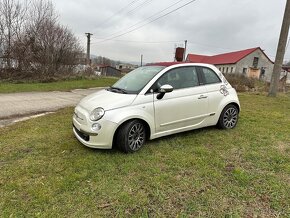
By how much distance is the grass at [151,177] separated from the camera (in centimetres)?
251

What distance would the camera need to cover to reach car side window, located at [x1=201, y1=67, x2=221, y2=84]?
472cm

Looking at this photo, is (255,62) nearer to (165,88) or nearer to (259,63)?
(259,63)

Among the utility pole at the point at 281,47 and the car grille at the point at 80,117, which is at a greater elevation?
the utility pole at the point at 281,47

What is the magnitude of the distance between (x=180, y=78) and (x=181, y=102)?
0.52m

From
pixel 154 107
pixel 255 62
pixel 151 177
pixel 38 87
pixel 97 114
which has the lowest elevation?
pixel 151 177

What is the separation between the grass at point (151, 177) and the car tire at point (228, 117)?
33cm

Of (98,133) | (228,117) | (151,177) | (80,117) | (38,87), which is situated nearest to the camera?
(151,177)

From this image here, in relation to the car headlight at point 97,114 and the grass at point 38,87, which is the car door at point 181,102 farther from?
the grass at point 38,87

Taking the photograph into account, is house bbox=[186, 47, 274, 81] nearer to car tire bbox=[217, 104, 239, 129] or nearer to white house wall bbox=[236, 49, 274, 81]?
white house wall bbox=[236, 49, 274, 81]

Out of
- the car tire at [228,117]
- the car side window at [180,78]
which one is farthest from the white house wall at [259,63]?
the car side window at [180,78]

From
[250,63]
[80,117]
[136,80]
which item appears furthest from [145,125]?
[250,63]

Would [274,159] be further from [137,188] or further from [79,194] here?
[79,194]

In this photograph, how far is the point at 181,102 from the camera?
13.9ft

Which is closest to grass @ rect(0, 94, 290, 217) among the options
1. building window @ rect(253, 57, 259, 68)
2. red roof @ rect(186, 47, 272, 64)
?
red roof @ rect(186, 47, 272, 64)
